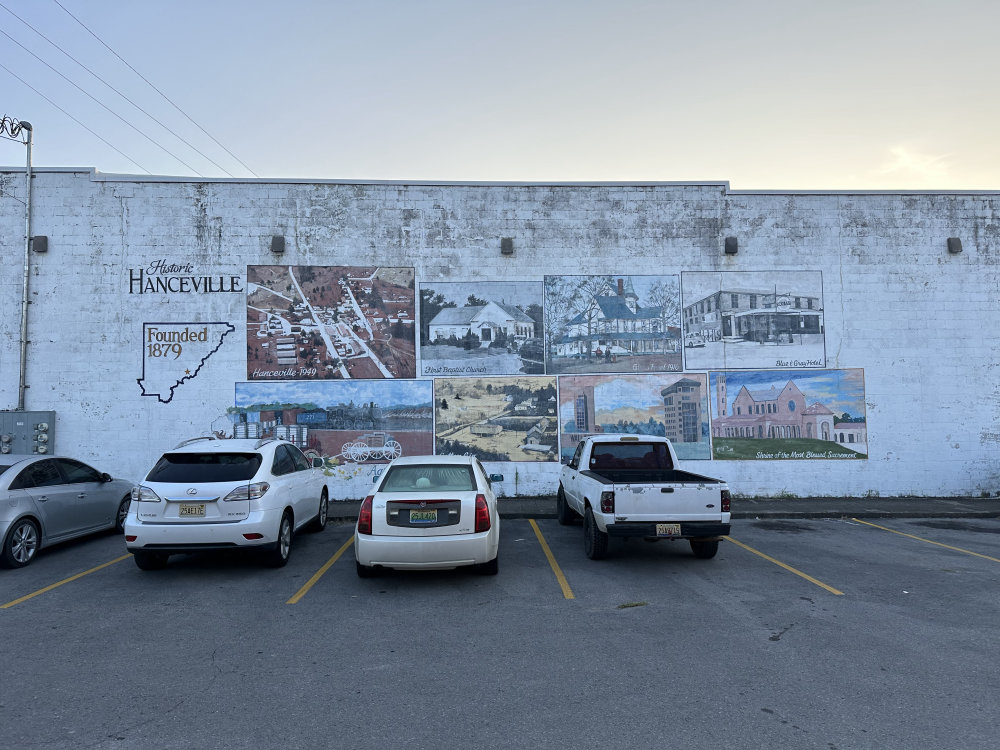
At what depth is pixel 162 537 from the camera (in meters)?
8.07

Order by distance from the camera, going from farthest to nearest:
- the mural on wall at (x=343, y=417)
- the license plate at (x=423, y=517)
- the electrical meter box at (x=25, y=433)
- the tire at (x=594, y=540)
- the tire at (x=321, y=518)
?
the mural on wall at (x=343, y=417) → the electrical meter box at (x=25, y=433) → the tire at (x=321, y=518) → the tire at (x=594, y=540) → the license plate at (x=423, y=517)

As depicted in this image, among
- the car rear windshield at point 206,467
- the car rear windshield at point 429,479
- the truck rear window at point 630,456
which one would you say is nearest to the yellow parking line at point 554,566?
the truck rear window at point 630,456

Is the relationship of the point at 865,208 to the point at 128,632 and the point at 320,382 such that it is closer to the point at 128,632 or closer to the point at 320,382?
the point at 320,382

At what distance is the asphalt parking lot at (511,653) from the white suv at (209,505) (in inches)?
19.2

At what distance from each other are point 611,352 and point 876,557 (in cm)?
732

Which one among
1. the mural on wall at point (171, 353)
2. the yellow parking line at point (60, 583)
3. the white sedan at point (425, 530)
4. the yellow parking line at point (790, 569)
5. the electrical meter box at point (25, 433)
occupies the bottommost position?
the yellow parking line at point (790, 569)

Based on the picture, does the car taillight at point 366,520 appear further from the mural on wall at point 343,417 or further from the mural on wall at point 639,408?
the mural on wall at point 639,408

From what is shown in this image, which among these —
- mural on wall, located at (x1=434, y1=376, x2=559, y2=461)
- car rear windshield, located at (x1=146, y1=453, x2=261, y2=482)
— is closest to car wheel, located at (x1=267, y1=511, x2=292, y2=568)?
car rear windshield, located at (x1=146, y1=453, x2=261, y2=482)

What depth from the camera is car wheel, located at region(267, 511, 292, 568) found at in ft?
28.8

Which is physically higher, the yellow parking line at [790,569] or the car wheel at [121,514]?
the car wheel at [121,514]

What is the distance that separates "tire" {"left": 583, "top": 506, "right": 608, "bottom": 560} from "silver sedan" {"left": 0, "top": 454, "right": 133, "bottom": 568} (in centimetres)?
779

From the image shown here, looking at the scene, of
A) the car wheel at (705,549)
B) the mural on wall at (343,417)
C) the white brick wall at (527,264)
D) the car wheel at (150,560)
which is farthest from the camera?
the mural on wall at (343,417)

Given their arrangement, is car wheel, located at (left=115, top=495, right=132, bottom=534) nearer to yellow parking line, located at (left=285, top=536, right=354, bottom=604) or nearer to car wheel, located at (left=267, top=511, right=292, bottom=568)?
car wheel, located at (left=267, top=511, right=292, bottom=568)

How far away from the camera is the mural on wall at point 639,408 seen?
50.5ft
